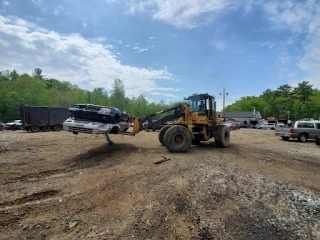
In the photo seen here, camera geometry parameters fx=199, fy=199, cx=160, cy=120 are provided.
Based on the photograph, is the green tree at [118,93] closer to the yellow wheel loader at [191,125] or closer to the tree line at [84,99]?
the tree line at [84,99]

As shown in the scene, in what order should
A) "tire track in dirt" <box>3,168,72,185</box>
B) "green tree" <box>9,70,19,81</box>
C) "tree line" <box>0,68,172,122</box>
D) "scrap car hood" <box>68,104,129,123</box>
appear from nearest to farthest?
1. "tire track in dirt" <box>3,168,72,185</box>
2. "scrap car hood" <box>68,104,129,123</box>
3. "tree line" <box>0,68,172,122</box>
4. "green tree" <box>9,70,19,81</box>

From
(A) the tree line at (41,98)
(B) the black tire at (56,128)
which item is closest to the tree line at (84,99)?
(A) the tree line at (41,98)

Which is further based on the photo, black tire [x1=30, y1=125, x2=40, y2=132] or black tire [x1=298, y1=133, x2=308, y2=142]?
black tire [x1=30, y1=125, x2=40, y2=132]

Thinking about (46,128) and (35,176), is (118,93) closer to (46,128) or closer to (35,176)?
(46,128)

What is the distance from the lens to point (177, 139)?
905cm

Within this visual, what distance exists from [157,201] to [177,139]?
5.20 meters

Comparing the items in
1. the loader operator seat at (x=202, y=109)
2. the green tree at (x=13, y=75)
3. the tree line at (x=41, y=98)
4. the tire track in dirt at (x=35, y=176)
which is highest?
the green tree at (x=13, y=75)

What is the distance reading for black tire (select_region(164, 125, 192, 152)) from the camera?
8.78 metres

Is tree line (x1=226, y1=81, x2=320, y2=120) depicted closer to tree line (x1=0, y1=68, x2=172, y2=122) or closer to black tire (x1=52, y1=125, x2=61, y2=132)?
tree line (x1=0, y1=68, x2=172, y2=122)

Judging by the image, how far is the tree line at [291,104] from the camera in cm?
6638

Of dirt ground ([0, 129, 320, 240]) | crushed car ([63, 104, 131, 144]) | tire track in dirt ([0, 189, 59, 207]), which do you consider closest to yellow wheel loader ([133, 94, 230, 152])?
crushed car ([63, 104, 131, 144])

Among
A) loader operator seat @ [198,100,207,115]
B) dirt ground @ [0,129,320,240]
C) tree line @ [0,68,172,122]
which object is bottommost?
dirt ground @ [0,129,320,240]

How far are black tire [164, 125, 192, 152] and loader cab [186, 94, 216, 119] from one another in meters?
1.66

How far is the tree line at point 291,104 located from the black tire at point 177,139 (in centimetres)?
7025
